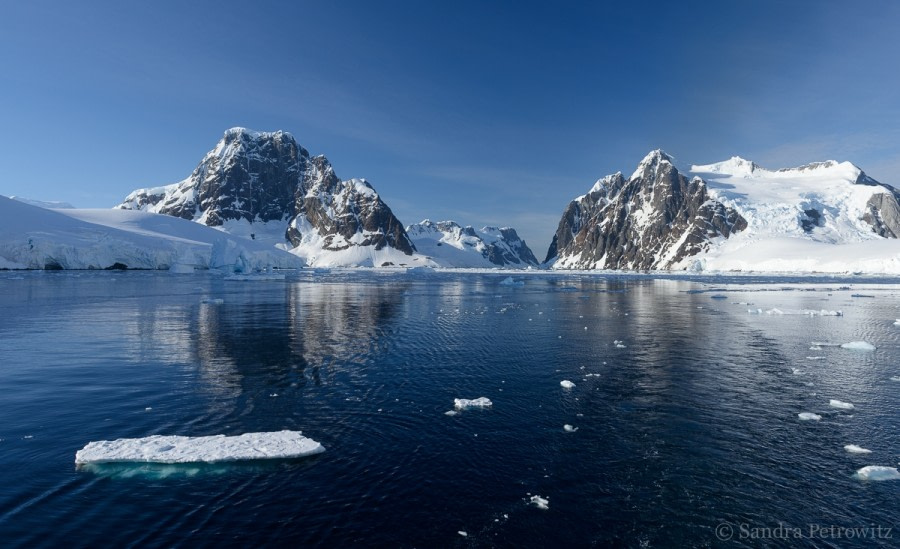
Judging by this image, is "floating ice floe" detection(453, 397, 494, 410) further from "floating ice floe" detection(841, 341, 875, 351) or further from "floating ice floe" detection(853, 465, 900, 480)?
"floating ice floe" detection(841, 341, 875, 351)

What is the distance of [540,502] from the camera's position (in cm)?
1109

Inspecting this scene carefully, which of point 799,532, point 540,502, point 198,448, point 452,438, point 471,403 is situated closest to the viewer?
point 799,532

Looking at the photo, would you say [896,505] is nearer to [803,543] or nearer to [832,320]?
[803,543]

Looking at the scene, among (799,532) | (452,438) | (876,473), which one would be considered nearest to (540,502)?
(452,438)

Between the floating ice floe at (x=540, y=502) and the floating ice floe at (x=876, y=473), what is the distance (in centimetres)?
839

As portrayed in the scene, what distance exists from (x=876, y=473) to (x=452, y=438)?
441 inches

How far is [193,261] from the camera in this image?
180 metres

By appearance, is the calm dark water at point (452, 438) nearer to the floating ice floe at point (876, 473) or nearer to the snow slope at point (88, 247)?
the floating ice floe at point (876, 473)

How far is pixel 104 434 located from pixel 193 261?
186261 millimetres

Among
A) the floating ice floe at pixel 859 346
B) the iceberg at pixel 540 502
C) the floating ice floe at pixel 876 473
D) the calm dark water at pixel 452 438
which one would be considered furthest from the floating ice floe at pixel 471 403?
the floating ice floe at pixel 859 346

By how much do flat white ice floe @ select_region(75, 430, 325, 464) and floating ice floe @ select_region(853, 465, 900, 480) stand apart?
14.4m

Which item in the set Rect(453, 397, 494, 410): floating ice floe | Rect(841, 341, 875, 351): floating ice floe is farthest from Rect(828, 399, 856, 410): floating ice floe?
Rect(841, 341, 875, 351): floating ice floe

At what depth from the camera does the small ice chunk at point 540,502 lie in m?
10.9

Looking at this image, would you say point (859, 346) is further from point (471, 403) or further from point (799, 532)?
point (471, 403)
